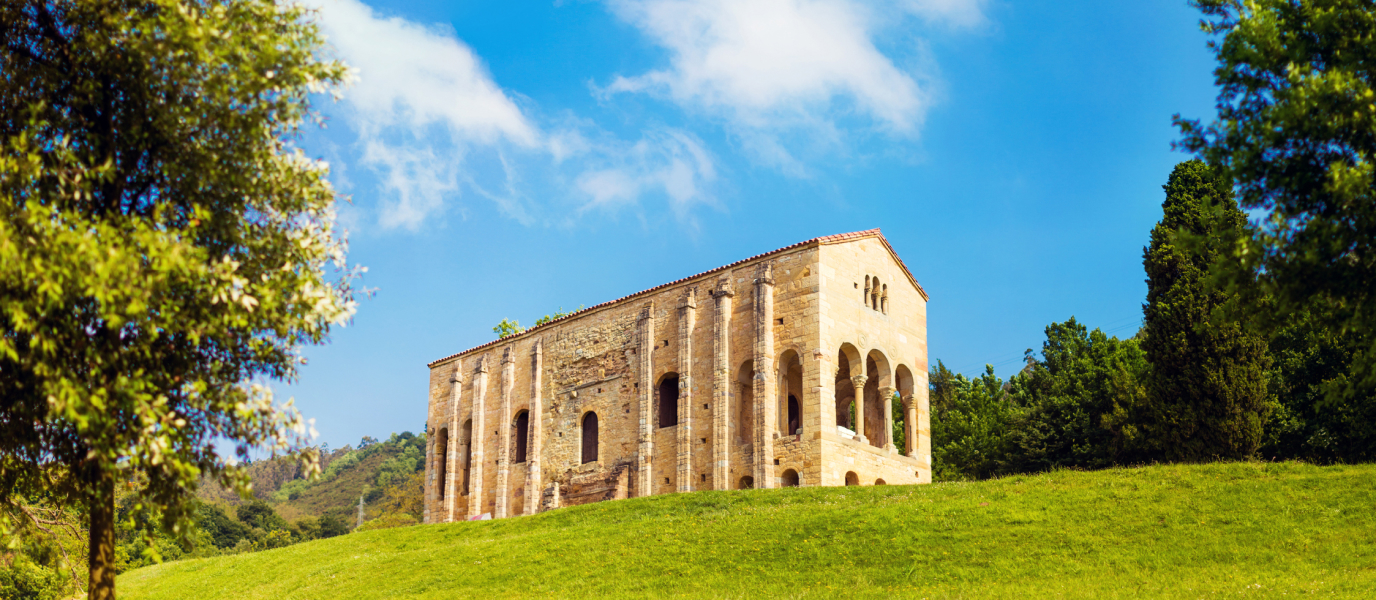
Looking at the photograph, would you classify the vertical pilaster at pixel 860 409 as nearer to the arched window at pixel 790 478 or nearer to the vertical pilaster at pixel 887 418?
the vertical pilaster at pixel 887 418

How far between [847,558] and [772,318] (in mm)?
15066

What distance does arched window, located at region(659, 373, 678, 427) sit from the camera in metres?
36.9

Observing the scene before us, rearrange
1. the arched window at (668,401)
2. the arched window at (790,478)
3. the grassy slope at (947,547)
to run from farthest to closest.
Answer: the arched window at (668,401), the arched window at (790,478), the grassy slope at (947,547)

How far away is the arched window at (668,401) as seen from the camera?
3694 centimetres

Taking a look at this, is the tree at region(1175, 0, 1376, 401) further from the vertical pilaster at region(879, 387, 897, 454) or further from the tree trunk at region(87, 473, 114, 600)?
the vertical pilaster at region(879, 387, 897, 454)

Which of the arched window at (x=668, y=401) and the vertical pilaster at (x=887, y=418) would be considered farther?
the arched window at (x=668, y=401)

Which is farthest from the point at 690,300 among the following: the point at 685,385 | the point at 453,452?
the point at 453,452

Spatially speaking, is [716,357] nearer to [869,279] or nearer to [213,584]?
[869,279]

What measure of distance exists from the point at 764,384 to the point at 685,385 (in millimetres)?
3442

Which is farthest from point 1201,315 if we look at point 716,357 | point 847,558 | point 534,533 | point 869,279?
point 534,533

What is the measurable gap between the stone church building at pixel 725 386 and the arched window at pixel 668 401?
0.05 m

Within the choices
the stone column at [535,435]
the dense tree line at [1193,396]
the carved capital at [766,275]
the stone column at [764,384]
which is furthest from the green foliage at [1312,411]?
the stone column at [535,435]

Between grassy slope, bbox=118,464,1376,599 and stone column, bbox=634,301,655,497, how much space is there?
287 inches

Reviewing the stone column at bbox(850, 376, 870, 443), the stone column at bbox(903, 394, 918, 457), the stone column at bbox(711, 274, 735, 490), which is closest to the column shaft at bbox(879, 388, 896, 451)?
the stone column at bbox(903, 394, 918, 457)
